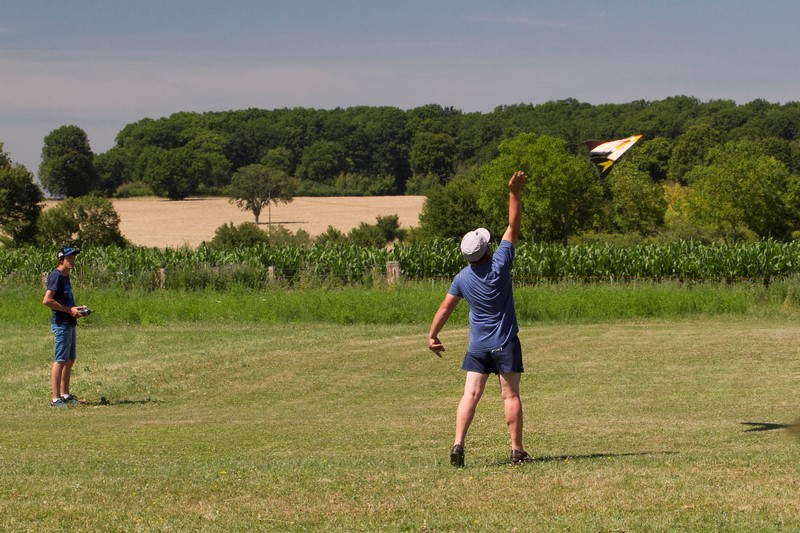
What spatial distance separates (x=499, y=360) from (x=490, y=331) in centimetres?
25

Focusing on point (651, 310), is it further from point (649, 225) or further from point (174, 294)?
point (649, 225)

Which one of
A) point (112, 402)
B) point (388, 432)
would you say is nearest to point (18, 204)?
point (112, 402)

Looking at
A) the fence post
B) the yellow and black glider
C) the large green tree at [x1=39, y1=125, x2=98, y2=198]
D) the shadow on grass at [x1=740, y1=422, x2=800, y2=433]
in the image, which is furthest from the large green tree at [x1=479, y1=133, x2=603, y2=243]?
the large green tree at [x1=39, y1=125, x2=98, y2=198]

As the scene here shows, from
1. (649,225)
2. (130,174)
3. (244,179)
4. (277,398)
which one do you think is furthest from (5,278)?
(130,174)

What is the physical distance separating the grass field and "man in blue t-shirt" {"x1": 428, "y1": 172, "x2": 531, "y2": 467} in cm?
41

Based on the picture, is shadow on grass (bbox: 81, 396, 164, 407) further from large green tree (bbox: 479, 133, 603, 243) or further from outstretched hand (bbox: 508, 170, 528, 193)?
large green tree (bbox: 479, 133, 603, 243)

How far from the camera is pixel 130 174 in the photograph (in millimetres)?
145750

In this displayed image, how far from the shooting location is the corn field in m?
31.7

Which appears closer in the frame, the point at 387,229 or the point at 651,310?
the point at 651,310

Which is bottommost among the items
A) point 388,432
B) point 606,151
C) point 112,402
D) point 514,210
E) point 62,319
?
point 112,402

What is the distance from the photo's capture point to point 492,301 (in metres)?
8.68

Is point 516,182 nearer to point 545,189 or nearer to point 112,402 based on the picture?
point 112,402

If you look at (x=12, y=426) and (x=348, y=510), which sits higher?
(x=348, y=510)

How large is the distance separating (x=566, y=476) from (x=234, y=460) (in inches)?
136
